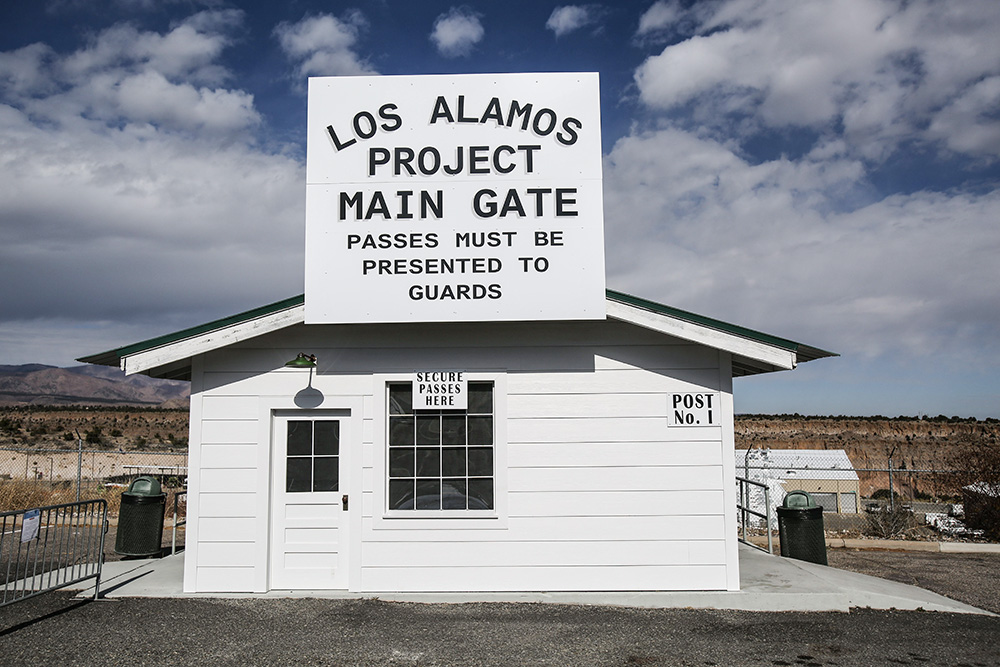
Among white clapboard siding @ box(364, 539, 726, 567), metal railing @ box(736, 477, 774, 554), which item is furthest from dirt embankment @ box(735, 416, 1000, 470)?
white clapboard siding @ box(364, 539, 726, 567)

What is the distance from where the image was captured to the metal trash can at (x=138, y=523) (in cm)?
1012

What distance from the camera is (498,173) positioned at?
827cm

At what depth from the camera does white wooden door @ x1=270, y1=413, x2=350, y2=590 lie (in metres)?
8.40

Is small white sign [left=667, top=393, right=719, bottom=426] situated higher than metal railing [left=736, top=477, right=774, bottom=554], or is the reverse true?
small white sign [left=667, top=393, right=719, bottom=426]

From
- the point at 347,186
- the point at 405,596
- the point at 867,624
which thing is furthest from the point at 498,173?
the point at 867,624

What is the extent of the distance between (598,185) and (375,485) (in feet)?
13.2

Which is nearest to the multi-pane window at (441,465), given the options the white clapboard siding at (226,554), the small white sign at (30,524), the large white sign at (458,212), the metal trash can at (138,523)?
the large white sign at (458,212)

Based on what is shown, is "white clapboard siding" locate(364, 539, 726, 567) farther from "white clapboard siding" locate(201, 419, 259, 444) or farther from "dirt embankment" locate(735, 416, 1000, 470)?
"dirt embankment" locate(735, 416, 1000, 470)

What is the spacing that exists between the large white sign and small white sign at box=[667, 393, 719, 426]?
1.36m

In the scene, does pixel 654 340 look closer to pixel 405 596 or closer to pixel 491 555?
pixel 491 555

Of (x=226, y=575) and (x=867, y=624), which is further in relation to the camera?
(x=226, y=575)

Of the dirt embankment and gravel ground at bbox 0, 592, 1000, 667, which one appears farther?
the dirt embankment

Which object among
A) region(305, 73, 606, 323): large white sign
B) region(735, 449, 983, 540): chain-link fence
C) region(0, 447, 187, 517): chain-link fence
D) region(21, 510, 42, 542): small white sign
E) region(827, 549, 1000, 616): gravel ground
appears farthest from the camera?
region(0, 447, 187, 517): chain-link fence

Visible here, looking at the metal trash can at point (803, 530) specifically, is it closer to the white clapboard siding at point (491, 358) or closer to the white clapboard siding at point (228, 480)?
the white clapboard siding at point (491, 358)
